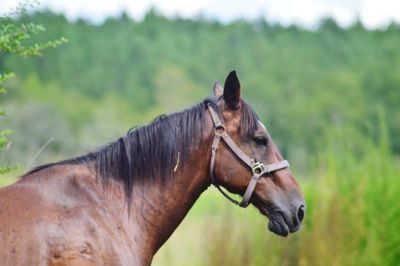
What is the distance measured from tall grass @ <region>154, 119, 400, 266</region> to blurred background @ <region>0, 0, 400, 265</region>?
0.01 metres

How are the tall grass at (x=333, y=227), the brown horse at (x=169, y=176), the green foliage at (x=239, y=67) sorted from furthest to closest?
the green foliage at (x=239, y=67) → the tall grass at (x=333, y=227) → the brown horse at (x=169, y=176)

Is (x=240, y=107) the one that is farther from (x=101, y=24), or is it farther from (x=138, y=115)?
(x=101, y=24)

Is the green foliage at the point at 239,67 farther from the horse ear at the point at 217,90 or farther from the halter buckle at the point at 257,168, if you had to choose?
the halter buckle at the point at 257,168

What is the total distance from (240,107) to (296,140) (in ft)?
190

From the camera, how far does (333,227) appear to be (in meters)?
8.98

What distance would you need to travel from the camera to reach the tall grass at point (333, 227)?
28.8 ft

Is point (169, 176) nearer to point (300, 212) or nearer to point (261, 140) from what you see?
point (261, 140)

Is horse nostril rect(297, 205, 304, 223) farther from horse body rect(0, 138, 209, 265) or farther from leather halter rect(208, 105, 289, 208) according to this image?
horse body rect(0, 138, 209, 265)

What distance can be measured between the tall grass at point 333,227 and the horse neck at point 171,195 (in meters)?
3.67

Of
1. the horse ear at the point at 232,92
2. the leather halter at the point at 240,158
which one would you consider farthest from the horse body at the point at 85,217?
the horse ear at the point at 232,92

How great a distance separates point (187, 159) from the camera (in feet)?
16.6

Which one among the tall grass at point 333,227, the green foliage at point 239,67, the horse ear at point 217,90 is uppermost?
the horse ear at point 217,90

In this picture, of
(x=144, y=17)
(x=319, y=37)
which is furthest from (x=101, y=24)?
(x=319, y=37)

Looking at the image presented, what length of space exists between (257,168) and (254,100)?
72504 mm
